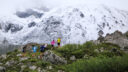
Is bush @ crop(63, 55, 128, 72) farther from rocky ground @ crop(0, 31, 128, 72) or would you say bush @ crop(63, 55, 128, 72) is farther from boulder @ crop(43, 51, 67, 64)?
boulder @ crop(43, 51, 67, 64)

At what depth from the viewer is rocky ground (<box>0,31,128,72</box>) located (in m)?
3.16

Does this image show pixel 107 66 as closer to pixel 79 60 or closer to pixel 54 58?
pixel 79 60

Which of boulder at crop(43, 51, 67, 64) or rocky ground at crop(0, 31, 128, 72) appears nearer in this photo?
rocky ground at crop(0, 31, 128, 72)

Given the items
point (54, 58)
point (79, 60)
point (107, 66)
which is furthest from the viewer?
point (54, 58)

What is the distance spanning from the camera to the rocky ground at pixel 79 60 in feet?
10.4

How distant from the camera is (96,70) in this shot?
124 inches

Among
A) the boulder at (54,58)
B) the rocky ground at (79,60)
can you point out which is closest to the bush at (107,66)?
the rocky ground at (79,60)

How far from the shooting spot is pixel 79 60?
4.07 meters

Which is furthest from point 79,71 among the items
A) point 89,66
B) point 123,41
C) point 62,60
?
point 123,41

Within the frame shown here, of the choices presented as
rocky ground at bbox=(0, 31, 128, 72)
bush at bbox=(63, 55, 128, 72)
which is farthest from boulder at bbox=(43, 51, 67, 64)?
bush at bbox=(63, 55, 128, 72)

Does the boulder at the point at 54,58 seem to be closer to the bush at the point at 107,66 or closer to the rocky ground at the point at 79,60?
the rocky ground at the point at 79,60

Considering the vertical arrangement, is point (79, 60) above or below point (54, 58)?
above

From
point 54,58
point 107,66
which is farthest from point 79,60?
point 54,58

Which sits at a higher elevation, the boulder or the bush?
the bush
